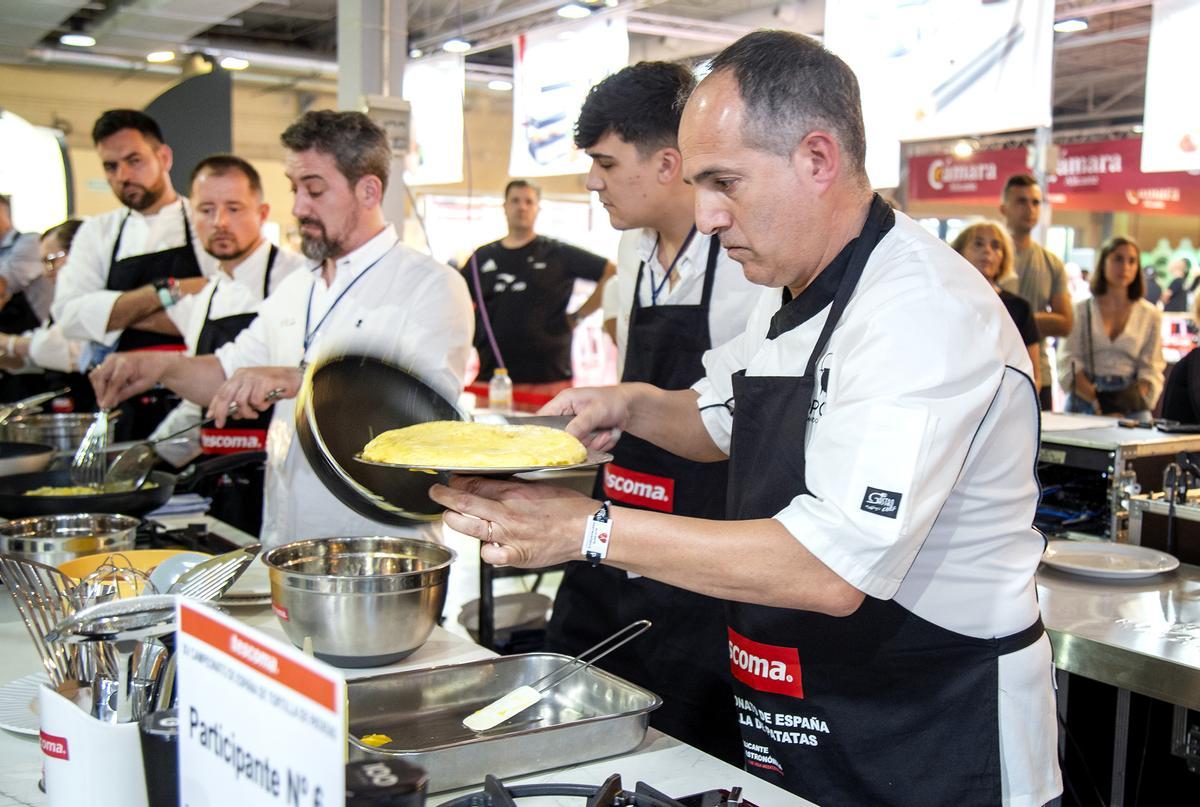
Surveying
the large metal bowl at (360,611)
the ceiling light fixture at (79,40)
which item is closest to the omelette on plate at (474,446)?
the large metal bowl at (360,611)

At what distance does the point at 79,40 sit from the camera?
8625 mm

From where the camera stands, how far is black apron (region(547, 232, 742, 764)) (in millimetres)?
2193

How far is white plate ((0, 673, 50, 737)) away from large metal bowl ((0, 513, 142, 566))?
365 millimetres

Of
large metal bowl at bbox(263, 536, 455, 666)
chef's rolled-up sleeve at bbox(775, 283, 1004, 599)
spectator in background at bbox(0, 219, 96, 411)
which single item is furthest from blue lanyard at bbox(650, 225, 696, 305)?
spectator in background at bbox(0, 219, 96, 411)

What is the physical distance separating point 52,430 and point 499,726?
2284 mm

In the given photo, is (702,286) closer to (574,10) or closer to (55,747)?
(55,747)

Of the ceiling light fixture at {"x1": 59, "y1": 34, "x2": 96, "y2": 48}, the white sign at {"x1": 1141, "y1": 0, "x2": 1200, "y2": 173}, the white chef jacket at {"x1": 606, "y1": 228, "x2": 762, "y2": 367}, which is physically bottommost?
the white chef jacket at {"x1": 606, "y1": 228, "x2": 762, "y2": 367}

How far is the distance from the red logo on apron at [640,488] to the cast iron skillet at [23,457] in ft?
4.38

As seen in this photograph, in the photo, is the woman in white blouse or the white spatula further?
the woman in white blouse

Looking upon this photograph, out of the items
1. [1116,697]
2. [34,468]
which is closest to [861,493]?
[1116,697]

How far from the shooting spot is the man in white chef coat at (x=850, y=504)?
1.28 m

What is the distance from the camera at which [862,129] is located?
1423 mm

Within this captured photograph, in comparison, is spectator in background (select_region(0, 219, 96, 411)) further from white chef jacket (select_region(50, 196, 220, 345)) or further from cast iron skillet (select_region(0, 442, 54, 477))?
cast iron skillet (select_region(0, 442, 54, 477))

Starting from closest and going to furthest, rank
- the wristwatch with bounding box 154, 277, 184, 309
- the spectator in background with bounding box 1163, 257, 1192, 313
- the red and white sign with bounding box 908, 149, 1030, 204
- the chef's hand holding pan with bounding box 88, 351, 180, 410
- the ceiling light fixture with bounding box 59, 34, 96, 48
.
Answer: the chef's hand holding pan with bounding box 88, 351, 180, 410 < the wristwatch with bounding box 154, 277, 184, 309 < the ceiling light fixture with bounding box 59, 34, 96, 48 < the spectator in background with bounding box 1163, 257, 1192, 313 < the red and white sign with bounding box 908, 149, 1030, 204
